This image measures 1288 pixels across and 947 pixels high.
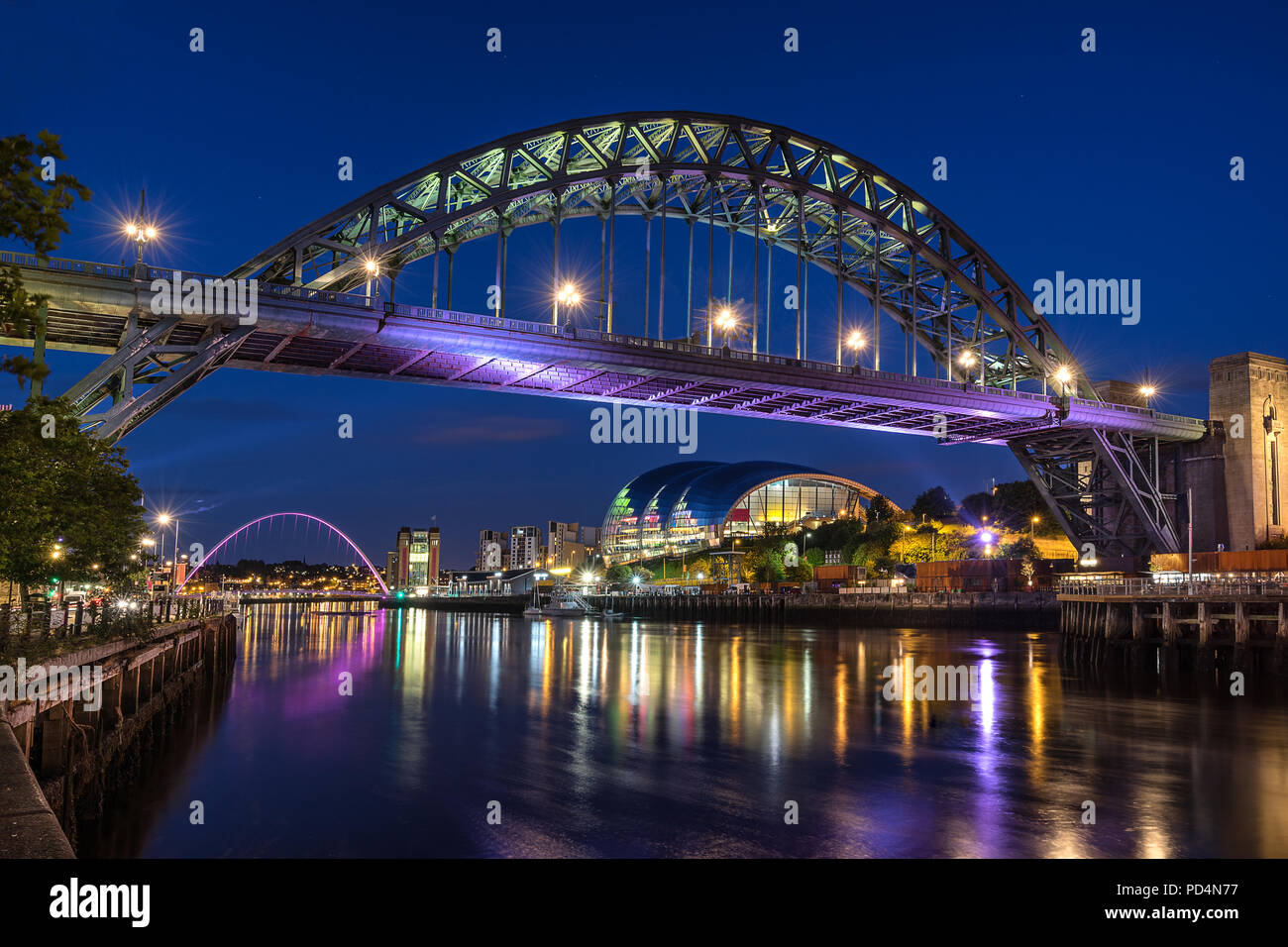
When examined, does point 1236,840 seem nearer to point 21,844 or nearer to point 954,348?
point 21,844

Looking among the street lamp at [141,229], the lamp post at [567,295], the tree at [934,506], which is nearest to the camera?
the street lamp at [141,229]

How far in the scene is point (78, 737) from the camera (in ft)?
57.5

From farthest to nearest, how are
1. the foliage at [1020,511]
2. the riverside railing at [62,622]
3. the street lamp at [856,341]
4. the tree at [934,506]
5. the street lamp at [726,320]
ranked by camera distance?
the tree at [934,506], the foliage at [1020,511], the street lamp at [856,341], the street lamp at [726,320], the riverside railing at [62,622]

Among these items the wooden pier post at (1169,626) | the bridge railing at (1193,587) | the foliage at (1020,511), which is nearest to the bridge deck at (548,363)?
the bridge railing at (1193,587)

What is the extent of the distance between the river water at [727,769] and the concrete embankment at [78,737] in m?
0.82

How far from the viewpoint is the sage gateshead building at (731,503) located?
545ft

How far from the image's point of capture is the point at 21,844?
261 inches

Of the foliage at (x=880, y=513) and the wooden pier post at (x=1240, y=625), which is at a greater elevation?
the foliage at (x=880, y=513)

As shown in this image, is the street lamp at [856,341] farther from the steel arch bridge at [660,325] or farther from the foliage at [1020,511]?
the foliage at [1020,511]

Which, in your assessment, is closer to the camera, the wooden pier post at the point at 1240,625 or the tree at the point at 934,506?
the wooden pier post at the point at 1240,625

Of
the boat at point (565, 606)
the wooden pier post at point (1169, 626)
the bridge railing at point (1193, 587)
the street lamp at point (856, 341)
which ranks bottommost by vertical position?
the boat at point (565, 606)

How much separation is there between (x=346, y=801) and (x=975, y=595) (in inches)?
2644

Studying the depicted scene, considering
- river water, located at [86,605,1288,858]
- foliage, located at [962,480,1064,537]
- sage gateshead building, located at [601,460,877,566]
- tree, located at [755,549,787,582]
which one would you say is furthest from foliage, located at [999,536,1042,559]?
sage gateshead building, located at [601,460,877,566]
